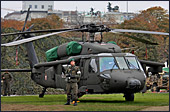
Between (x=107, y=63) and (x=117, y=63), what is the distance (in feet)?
1.35

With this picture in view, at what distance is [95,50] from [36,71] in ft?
15.3

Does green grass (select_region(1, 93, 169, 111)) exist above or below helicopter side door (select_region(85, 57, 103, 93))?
below

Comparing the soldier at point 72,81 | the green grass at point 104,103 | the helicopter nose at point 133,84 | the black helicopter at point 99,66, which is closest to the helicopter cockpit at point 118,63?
the black helicopter at point 99,66

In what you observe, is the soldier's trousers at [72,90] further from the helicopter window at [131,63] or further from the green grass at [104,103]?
the helicopter window at [131,63]

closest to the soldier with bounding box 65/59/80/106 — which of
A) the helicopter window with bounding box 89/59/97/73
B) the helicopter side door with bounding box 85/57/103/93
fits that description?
the helicopter side door with bounding box 85/57/103/93

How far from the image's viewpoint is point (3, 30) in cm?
4244

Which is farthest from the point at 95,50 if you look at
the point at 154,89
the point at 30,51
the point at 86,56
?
the point at 154,89

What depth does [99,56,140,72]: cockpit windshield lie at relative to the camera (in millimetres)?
20278

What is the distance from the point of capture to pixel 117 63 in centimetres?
2039

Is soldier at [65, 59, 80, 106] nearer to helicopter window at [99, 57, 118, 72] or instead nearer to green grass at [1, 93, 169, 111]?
green grass at [1, 93, 169, 111]

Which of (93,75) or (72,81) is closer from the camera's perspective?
(72,81)

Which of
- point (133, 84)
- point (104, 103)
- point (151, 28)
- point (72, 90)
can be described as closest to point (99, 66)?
point (104, 103)

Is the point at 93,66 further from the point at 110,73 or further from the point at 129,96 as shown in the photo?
the point at 129,96

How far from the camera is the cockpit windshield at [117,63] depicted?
2028 cm
